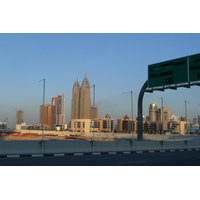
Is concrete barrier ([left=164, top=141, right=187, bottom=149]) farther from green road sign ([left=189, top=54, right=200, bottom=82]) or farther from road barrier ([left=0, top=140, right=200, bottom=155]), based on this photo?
green road sign ([left=189, top=54, right=200, bottom=82])

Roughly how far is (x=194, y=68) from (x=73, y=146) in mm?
13031

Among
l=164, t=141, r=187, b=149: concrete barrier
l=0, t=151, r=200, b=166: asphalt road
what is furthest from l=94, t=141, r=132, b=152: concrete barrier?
l=164, t=141, r=187, b=149: concrete barrier

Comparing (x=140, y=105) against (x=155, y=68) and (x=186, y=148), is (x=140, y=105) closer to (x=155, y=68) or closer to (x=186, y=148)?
(x=155, y=68)

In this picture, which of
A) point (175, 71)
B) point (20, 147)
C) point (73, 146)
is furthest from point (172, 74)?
point (20, 147)

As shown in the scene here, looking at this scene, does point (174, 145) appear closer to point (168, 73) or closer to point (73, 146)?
point (168, 73)

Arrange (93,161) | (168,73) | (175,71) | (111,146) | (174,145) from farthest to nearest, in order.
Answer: (174,145), (168,73), (175,71), (111,146), (93,161)

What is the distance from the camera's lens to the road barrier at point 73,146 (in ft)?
63.0

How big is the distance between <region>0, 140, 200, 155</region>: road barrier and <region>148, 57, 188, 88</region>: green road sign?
6398mm

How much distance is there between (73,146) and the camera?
2217cm

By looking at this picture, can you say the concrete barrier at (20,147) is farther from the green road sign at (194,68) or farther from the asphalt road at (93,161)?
the green road sign at (194,68)

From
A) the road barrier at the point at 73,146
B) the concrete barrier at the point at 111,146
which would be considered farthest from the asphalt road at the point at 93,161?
the concrete barrier at the point at 111,146

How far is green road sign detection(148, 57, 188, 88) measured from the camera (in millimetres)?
25094

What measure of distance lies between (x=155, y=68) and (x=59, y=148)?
13.1 meters

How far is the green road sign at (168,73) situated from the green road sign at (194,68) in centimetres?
48
